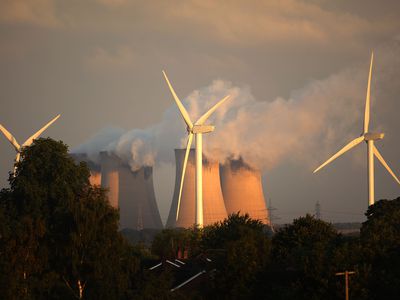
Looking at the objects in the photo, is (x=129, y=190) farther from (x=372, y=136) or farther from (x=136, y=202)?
(x=372, y=136)

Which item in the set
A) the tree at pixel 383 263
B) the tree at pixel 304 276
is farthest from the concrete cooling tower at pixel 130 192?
the tree at pixel 304 276

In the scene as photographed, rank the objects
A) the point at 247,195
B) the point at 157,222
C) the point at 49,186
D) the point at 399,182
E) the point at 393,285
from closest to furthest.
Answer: the point at 393,285 → the point at 49,186 → the point at 399,182 → the point at 247,195 → the point at 157,222

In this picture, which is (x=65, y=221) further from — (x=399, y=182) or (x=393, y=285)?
(x=399, y=182)

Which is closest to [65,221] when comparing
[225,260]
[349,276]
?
A: [225,260]

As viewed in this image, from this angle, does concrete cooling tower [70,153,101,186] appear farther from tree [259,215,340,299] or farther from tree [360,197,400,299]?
tree [259,215,340,299]

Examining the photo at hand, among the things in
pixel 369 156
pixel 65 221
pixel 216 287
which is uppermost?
pixel 369 156

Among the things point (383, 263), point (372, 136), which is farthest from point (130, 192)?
point (383, 263)

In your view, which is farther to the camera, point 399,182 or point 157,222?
point 157,222

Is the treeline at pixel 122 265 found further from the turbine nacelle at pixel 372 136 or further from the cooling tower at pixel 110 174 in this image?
the cooling tower at pixel 110 174

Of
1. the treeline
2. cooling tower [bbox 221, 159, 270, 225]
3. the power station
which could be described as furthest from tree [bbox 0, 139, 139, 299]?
the power station
